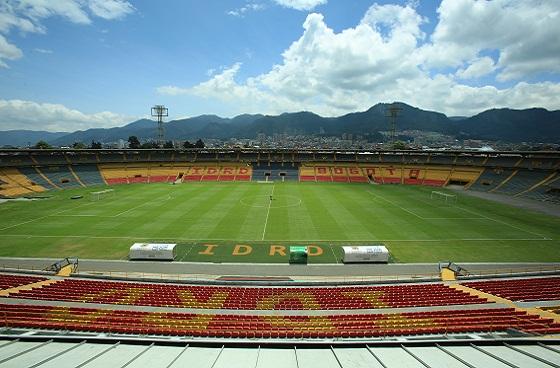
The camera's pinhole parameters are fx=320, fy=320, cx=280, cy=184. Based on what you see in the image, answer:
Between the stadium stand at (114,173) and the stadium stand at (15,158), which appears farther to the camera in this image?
the stadium stand at (114,173)

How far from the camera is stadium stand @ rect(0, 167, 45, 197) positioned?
60.0 meters

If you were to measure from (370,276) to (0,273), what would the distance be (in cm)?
2930

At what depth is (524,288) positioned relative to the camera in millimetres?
21250

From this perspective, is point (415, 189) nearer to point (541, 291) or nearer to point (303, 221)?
point (303, 221)

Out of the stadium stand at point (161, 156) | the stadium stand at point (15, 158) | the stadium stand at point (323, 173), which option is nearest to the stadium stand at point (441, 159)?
the stadium stand at point (323, 173)

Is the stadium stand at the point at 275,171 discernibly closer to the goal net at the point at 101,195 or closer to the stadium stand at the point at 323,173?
the stadium stand at the point at 323,173

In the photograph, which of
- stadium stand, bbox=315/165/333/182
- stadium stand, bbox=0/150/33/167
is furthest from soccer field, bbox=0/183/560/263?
stadium stand, bbox=315/165/333/182

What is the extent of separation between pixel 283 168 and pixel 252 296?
67881 mm

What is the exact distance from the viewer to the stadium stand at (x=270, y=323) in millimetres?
14266

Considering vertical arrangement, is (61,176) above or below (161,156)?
below

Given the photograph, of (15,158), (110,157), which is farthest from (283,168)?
(15,158)

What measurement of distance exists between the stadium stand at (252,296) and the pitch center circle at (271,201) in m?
29.4

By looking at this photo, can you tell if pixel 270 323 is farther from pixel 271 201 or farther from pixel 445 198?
pixel 445 198

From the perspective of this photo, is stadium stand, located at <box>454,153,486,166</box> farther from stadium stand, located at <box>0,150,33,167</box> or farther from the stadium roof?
stadium stand, located at <box>0,150,33,167</box>
